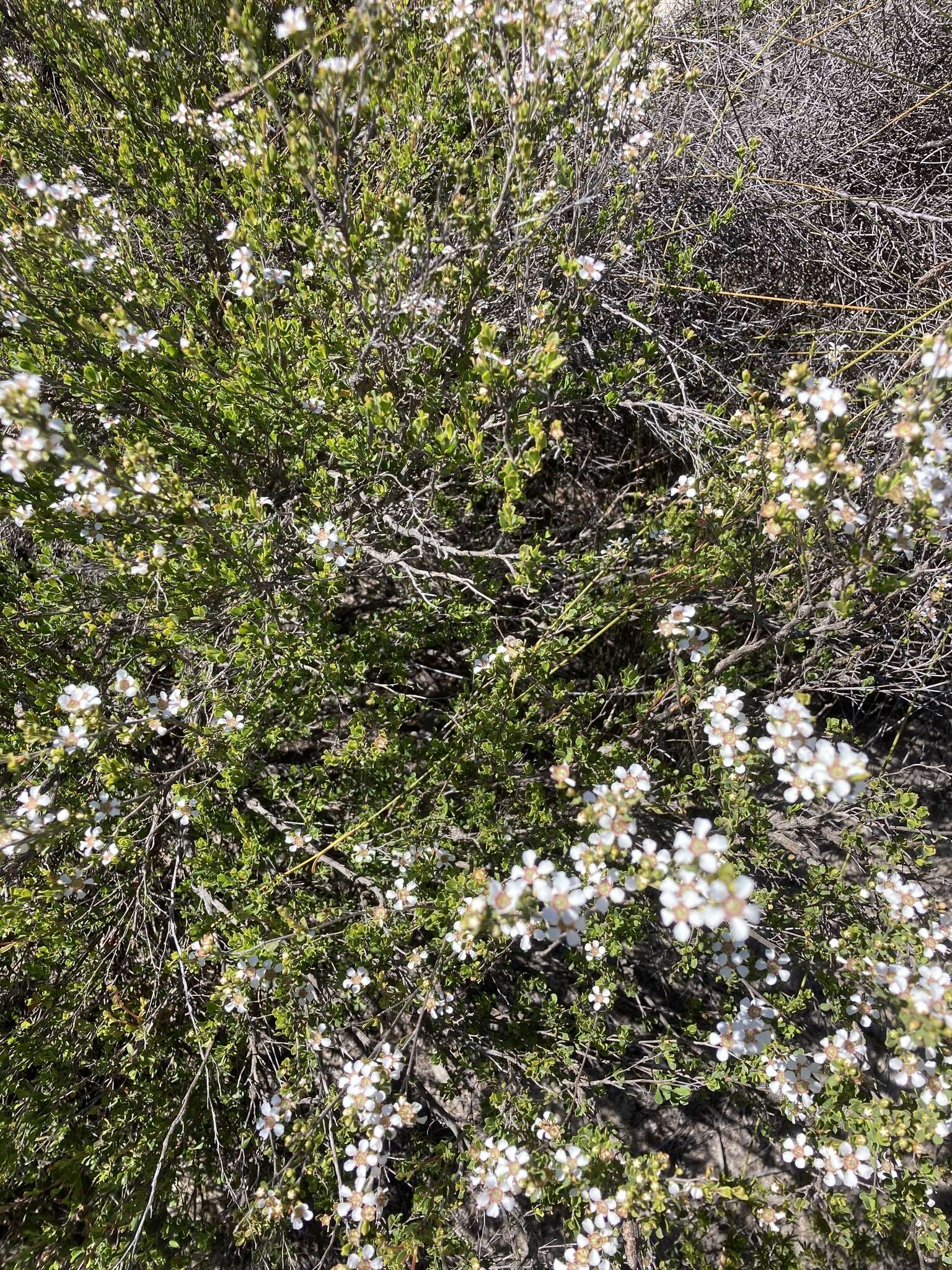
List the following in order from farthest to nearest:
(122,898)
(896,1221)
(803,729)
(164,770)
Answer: (164,770), (122,898), (896,1221), (803,729)

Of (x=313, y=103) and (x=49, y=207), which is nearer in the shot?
(x=313, y=103)

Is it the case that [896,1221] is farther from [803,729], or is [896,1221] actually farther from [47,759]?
[47,759]

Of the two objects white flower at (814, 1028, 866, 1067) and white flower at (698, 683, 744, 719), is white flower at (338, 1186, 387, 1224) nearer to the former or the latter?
white flower at (814, 1028, 866, 1067)

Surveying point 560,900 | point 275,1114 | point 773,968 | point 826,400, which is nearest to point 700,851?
point 560,900

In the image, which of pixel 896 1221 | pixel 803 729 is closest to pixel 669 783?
pixel 803 729

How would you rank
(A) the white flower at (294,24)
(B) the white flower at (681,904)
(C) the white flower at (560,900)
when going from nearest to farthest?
(B) the white flower at (681,904) < (C) the white flower at (560,900) < (A) the white flower at (294,24)

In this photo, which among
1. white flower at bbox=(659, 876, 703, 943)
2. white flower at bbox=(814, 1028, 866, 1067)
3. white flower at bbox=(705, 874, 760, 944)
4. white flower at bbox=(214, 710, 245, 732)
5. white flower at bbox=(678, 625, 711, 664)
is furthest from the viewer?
white flower at bbox=(214, 710, 245, 732)

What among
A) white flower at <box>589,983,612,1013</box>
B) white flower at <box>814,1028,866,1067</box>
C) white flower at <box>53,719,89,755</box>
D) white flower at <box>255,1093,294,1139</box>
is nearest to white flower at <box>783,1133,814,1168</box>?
white flower at <box>814,1028,866,1067</box>

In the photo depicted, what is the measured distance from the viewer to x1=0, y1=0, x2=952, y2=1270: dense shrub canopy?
91.9 inches

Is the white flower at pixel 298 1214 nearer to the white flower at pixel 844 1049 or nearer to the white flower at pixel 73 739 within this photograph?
the white flower at pixel 73 739

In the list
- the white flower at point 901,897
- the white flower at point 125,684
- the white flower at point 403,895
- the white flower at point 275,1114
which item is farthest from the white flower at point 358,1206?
the white flower at point 901,897

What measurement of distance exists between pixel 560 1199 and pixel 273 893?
157cm

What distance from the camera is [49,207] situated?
8.28ft

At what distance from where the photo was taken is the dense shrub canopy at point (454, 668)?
2.33 metres
